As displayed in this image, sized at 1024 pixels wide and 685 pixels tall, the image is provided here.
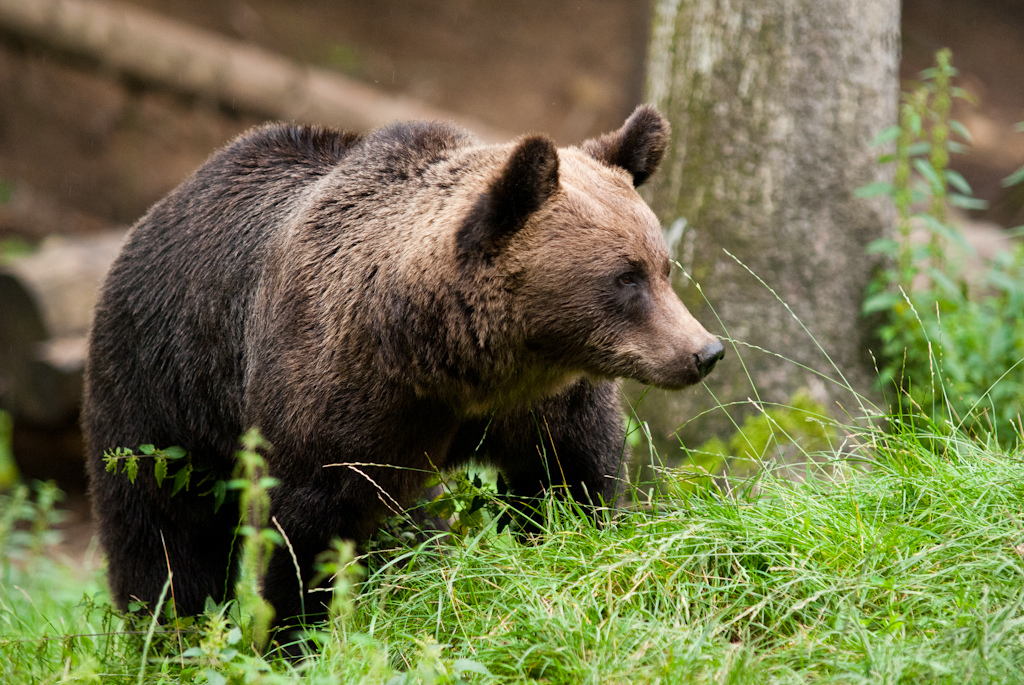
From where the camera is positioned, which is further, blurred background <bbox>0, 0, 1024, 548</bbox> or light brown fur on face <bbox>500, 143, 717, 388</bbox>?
blurred background <bbox>0, 0, 1024, 548</bbox>

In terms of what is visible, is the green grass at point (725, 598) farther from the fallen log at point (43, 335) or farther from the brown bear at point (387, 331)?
the fallen log at point (43, 335)

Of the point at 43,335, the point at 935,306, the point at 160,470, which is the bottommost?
the point at 43,335

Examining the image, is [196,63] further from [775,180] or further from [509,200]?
[509,200]

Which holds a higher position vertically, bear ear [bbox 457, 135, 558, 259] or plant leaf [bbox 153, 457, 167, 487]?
bear ear [bbox 457, 135, 558, 259]

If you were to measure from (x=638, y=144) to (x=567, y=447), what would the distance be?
1240 millimetres

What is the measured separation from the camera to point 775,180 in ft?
18.0

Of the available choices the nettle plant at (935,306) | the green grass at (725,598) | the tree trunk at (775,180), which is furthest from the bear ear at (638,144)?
the nettle plant at (935,306)

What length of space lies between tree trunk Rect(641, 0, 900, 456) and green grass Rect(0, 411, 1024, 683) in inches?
66.0

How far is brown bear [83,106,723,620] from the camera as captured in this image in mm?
3547

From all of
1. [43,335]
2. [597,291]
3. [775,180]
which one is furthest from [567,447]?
[43,335]

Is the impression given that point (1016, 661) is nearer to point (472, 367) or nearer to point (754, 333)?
point (472, 367)

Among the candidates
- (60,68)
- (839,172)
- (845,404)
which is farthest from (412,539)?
(60,68)

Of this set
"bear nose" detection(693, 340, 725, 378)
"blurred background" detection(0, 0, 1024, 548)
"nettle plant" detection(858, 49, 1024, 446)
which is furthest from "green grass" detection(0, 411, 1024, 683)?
"blurred background" detection(0, 0, 1024, 548)

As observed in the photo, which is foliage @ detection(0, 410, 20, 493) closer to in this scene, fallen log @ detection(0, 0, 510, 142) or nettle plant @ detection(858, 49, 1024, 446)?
fallen log @ detection(0, 0, 510, 142)
